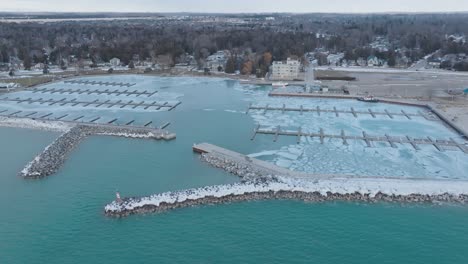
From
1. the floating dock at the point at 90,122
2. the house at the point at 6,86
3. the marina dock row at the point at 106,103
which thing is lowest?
the floating dock at the point at 90,122

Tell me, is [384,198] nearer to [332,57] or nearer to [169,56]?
[169,56]

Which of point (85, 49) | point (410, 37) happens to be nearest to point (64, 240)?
point (85, 49)

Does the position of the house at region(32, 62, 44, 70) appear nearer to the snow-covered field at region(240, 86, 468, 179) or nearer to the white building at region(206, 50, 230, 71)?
the white building at region(206, 50, 230, 71)

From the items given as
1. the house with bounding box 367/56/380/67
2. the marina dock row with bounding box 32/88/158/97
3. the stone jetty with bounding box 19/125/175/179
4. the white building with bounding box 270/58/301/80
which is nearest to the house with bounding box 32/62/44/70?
the marina dock row with bounding box 32/88/158/97

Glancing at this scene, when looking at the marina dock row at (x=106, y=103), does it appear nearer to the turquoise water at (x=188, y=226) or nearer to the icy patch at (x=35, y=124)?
the icy patch at (x=35, y=124)

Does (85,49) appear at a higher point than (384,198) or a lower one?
higher

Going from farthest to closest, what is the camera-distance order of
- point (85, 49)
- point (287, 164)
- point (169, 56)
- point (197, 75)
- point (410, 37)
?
1. point (410, 37)
2. point (85, 49)
3. point (169, 56)
4. point (197, 75)
5. point (287, 164)

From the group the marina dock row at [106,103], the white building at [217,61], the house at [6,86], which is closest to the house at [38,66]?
the house at [6,86]
